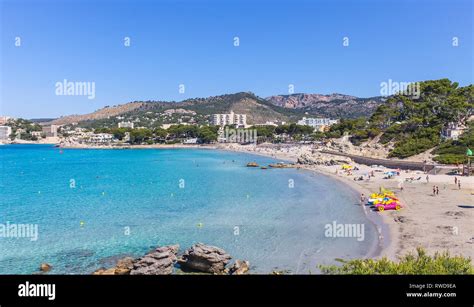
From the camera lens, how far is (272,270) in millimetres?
14016

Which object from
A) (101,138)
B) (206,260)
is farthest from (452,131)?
(101,138)

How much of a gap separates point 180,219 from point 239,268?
10880 millimetres

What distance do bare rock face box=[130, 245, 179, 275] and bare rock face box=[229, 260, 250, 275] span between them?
2.34 m

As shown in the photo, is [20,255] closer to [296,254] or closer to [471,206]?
[296,254]

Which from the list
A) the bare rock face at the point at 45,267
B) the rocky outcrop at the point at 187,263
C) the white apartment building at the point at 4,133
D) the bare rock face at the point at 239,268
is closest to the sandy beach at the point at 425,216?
the bare rock face at the point at 239,268

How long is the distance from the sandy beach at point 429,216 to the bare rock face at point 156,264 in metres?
8.71

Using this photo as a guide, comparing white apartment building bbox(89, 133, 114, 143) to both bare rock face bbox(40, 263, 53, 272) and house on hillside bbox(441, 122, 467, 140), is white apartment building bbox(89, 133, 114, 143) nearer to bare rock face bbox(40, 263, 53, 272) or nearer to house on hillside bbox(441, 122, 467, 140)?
house on hillside bbox(441, 122, 467, 140)

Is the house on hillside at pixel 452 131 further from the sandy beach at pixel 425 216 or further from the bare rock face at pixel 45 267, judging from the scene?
the bare rock face at pixel 45 267

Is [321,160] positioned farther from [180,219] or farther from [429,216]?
[180,219]
